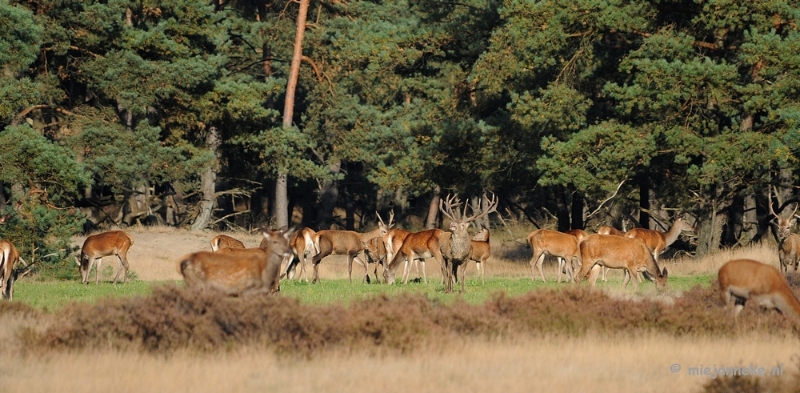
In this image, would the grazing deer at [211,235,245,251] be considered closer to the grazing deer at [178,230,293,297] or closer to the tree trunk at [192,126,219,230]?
the grazing deer at [178,230,293,297]

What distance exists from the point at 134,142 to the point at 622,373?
24.4m

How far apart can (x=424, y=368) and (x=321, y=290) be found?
876cm

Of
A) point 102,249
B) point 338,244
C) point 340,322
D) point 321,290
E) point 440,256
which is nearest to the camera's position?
point 340,322

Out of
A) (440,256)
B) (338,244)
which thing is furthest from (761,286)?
(338,244)

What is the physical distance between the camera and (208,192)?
42.2 m

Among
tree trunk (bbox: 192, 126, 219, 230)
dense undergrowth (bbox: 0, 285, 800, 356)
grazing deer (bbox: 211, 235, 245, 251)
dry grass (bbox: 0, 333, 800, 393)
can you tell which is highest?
tree trunk (bbox: 192, 126, 219, 230)

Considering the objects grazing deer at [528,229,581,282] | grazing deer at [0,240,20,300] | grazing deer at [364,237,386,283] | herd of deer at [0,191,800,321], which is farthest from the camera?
grazing deer at [364,237,386,283]

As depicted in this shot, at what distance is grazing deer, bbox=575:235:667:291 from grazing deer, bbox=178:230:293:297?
6721 millimetres

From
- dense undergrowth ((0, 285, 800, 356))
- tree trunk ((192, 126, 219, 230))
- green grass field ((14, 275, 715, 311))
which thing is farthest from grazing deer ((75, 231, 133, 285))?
tree trunk ((192, 126, 219, 230))

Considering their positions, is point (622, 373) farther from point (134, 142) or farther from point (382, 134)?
point (382, 134)

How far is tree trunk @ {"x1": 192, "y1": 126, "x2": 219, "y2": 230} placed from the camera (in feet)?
132

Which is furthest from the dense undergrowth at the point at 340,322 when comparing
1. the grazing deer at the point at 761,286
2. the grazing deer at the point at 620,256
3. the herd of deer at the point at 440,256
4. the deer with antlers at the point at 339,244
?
the deer with antlers at the point at 339,244

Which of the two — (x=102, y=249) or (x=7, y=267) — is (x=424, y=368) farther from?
(x=102, y=249)

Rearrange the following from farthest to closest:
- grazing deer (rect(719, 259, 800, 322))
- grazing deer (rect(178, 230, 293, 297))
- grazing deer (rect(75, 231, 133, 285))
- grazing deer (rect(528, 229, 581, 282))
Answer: grazing deer (rect(528, 229, 581, 282)) → grazing deer (rect(75, 231, 133, 285)) → grazing deer (rect(178, 230, 293, 297)) → grazing deer (rect(719, 259, 800, 322))
